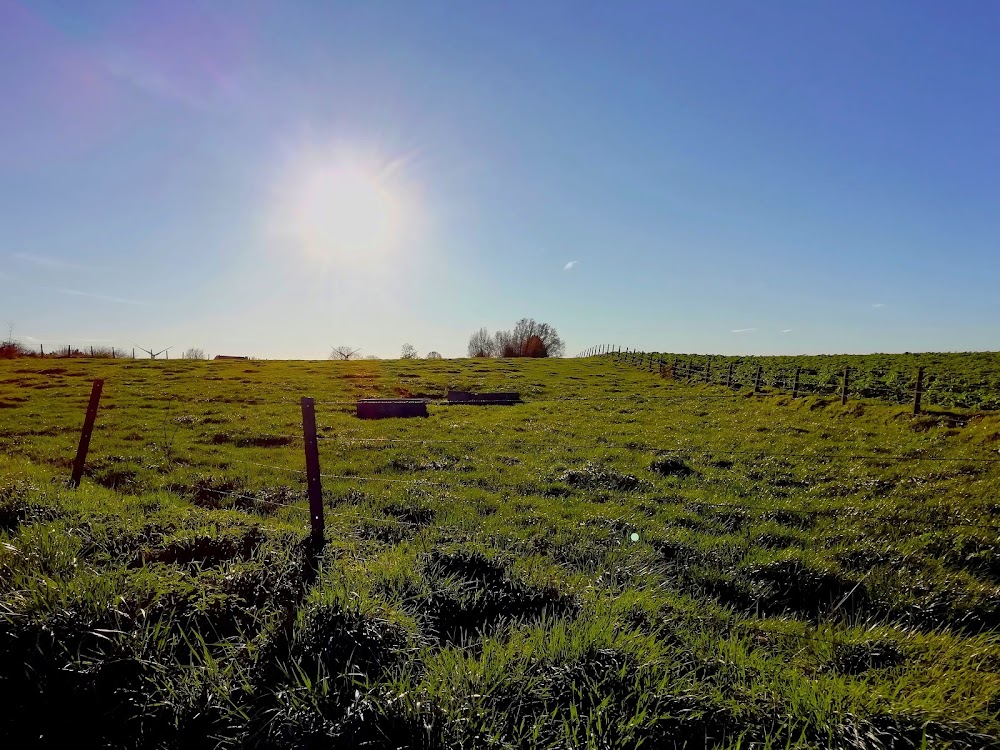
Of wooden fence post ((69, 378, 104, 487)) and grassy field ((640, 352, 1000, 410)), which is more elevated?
grassy field ((640, 352, 1000, 410))

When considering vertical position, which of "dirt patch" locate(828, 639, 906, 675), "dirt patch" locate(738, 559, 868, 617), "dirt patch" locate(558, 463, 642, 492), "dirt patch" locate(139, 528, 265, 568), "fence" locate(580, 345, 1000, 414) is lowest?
"dirt patch" locate(738, 559, 868, 617)

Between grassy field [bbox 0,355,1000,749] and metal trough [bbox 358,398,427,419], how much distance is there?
7832 millimetres

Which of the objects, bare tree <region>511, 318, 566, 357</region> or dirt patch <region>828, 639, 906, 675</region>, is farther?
bare tree <region>511, 318, 566, 357</region>

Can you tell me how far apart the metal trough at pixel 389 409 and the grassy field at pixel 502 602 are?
25.7ft

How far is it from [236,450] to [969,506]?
682 inches

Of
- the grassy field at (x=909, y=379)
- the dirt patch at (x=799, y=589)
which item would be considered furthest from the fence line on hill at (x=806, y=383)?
the dirt patch at (x=799, y=589)

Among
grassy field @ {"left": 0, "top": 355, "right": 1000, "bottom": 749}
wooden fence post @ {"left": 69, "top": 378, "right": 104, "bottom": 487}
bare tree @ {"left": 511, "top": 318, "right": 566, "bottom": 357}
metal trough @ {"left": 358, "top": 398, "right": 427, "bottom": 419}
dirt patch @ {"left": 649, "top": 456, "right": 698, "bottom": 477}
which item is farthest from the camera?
bare tree @ {"left": 511, "top": 318, "right": 566, "bottom": 357}

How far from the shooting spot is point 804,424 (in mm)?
19641

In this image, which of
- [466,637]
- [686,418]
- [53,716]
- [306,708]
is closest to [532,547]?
[466,637]

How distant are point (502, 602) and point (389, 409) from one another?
695 inches

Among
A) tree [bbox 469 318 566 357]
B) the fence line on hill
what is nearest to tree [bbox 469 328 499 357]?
tree [bbox 469 318 566 357]

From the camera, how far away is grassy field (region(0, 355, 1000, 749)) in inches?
137

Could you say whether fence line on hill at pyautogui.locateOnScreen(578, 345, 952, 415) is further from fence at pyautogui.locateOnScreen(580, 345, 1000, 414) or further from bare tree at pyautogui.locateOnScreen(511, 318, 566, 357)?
bare tree at pyautogui.locateOnScreen(511, 318, 566, 357)

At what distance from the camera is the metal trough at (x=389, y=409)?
21803mm
